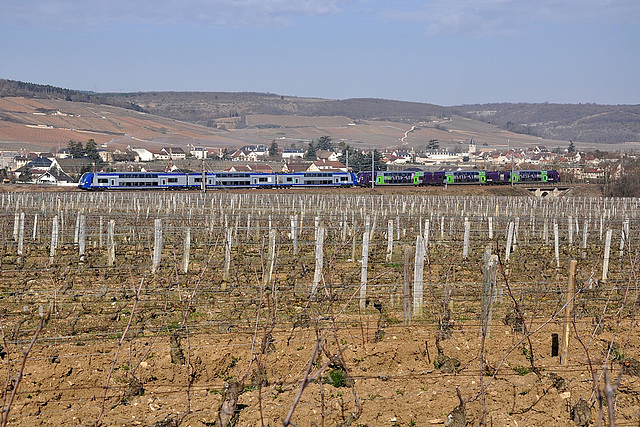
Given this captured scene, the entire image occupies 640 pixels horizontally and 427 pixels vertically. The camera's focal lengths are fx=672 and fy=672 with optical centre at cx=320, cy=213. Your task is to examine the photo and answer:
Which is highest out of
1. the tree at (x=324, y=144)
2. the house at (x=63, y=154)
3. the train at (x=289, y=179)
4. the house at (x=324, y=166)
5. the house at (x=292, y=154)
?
the tree at (x=324, y=144)

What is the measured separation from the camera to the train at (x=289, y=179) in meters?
60.1

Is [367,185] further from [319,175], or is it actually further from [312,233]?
[312,233]

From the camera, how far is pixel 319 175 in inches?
2589

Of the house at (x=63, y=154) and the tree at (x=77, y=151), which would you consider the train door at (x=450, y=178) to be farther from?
the house at (x=63, y=154)

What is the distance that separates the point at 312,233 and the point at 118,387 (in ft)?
65.1

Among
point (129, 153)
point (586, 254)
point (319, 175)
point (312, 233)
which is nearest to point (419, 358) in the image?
point (586, 254)

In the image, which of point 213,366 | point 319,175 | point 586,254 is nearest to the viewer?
point 213,366

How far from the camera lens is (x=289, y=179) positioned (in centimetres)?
6512

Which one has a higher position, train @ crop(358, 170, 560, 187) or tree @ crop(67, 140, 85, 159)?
tree @ crop(67, 140, 85, 159)

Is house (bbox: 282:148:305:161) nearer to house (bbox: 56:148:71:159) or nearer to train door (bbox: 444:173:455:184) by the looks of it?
house (bbox: 56:148:71:159)

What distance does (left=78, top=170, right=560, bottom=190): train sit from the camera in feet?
197

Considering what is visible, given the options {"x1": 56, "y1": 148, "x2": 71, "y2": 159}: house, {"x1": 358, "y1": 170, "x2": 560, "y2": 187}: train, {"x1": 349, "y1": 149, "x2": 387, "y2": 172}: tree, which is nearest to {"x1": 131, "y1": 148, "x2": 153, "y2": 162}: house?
{"x1": 56, "y1": 148, "x2": 71, "y2": 159}: house

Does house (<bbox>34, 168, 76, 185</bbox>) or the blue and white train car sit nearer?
the blue and white train car

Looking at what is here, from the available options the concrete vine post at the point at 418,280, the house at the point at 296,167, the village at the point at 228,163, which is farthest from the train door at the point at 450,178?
the concrete vine post at the point at 418,280
